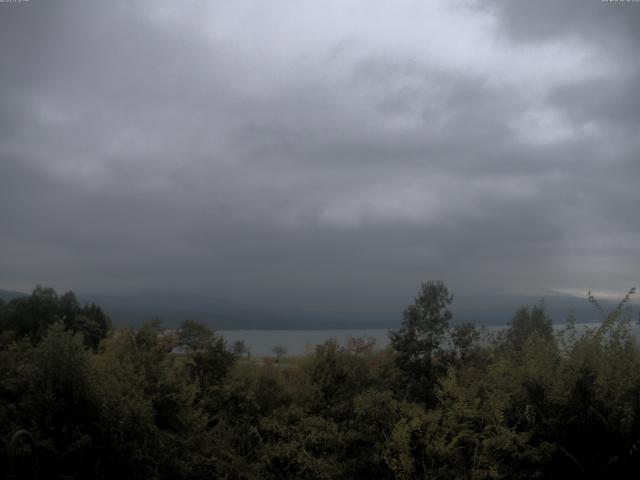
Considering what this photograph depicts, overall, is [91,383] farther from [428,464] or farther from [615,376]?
[615,376]

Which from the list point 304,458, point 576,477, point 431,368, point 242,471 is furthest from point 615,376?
point 242,471

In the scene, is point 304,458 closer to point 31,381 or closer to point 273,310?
point 31,381

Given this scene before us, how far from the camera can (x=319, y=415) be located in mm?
8992

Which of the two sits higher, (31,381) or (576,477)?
(31,381)

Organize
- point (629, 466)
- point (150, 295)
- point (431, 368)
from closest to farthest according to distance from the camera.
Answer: point (629, 466) → point (431, 368) → point (150, 295)

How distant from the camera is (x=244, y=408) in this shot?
920 centimetres

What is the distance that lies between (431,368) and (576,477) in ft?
11.5

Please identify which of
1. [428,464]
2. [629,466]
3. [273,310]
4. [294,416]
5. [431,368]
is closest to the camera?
[629,466]

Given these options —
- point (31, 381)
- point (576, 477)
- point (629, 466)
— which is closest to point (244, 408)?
point (31, 381)

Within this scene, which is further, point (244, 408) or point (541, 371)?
point (244, 408)

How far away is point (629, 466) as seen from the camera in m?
7.22

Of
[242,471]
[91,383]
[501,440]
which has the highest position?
[91,383]

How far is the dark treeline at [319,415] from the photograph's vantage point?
7.32 meters

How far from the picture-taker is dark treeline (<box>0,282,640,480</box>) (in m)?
7.32
